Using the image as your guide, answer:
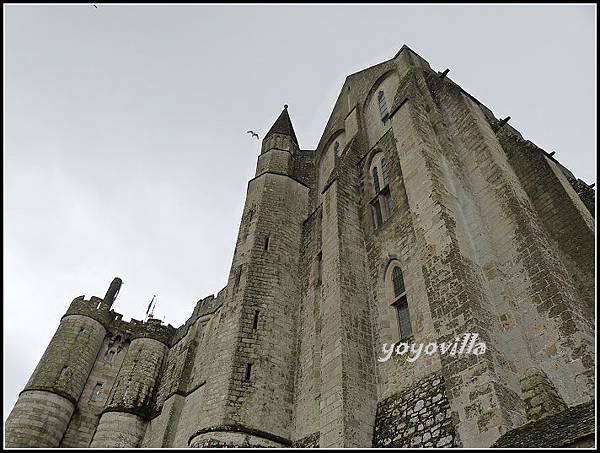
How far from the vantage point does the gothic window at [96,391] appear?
2142cm

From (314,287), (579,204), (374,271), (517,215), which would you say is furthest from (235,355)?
(579,204)

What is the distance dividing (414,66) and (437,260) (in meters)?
9.54

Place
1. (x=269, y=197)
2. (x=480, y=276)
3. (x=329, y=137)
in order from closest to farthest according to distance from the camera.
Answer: (x=480, y=276), (x=269, y=197), (x=329, y=137)

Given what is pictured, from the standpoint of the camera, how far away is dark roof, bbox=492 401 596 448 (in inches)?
208

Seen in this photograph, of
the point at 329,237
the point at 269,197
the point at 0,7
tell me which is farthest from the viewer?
the point at 269,197

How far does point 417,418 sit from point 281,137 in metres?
15.9

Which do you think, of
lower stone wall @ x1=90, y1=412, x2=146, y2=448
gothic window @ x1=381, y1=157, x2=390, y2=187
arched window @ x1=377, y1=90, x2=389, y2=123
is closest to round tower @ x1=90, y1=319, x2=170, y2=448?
lower stone wall @ x1=90, y1=412, x2=146, y2=448

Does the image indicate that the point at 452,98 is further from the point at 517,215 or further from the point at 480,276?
the point at 480,276

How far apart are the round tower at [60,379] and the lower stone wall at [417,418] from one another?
15.8m

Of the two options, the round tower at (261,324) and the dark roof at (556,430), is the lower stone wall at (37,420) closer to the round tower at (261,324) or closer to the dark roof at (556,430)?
the round tower at (261,324)

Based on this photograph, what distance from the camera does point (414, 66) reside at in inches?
640

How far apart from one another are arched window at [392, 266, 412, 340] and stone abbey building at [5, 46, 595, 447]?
0.04 m

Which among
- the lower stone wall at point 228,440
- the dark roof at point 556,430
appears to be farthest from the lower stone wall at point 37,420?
the dark roof at point 556,430

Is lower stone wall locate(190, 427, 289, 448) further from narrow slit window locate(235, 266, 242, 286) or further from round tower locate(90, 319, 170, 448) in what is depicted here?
round tower locate(90, 319, 170, 448)
